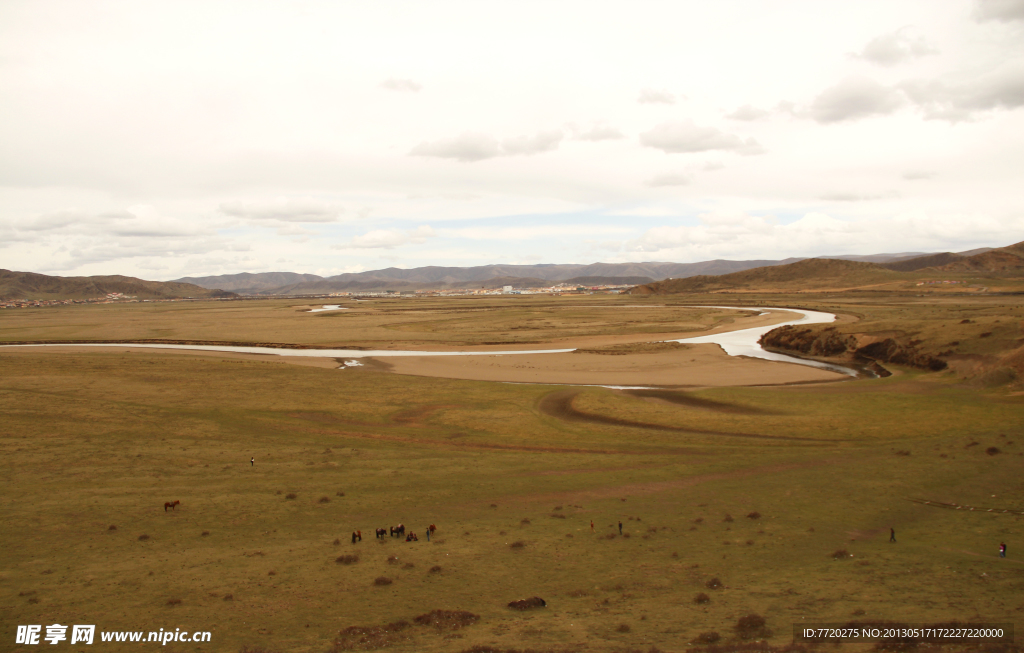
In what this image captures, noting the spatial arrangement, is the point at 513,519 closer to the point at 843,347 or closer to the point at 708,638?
the point at 708,638

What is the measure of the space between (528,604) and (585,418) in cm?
2151

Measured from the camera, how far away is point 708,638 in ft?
41.2

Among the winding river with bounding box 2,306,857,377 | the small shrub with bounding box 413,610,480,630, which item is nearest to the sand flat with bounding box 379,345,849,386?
the winding river with bounding box 2,306,857,377

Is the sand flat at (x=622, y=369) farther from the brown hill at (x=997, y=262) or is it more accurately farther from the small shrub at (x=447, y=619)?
the brown hill at (x=997, y=262)

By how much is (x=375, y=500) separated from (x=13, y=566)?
10.8 metres

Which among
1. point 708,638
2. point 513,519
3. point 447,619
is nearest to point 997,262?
point 513,519

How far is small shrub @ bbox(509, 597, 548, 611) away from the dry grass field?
1.21 ft

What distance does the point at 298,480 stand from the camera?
24.4 m

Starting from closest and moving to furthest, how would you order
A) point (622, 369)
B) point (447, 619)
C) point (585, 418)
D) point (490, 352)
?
point (447, 619)
point (585, 418)
point (622, 369)
point (490, 352)

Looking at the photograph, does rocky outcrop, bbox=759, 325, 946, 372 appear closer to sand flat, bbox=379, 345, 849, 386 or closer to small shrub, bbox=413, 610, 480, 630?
sand flat, bbox=379, 345, 849, 386

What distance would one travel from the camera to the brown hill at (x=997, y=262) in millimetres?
183750

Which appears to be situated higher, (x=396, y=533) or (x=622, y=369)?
(x=622, y=369)

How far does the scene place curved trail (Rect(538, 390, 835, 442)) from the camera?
30734mm

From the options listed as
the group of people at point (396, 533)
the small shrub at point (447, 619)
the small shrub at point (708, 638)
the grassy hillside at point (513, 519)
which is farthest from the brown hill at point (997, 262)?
the small shrub at point (447, 619)
